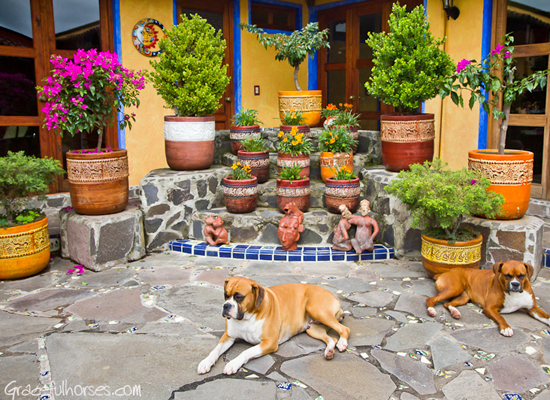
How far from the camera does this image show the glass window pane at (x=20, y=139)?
6406 mm

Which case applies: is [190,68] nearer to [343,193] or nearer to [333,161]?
[333,161]

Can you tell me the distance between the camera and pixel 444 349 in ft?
10.8

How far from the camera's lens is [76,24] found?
21.9 feet

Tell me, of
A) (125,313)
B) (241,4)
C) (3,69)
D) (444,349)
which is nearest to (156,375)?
(125,313)

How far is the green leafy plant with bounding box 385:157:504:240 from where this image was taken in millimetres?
4008

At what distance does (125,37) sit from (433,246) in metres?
5.16

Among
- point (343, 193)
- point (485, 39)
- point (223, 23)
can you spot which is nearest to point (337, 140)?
point (343, 193)

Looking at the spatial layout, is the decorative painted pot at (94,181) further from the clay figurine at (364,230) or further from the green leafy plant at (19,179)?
the clay figurine at (364,230)

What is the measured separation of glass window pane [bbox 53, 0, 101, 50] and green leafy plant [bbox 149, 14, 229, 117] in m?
1.49

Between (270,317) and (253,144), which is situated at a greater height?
(253,144)

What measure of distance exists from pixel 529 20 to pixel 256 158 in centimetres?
382

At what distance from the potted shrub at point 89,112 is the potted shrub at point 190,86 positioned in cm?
57

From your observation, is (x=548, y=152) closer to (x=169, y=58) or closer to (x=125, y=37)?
(x=169, y=58)

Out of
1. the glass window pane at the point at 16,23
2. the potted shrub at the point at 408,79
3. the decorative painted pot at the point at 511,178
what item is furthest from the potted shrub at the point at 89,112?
the decorative painted pot at the point at 511,178
